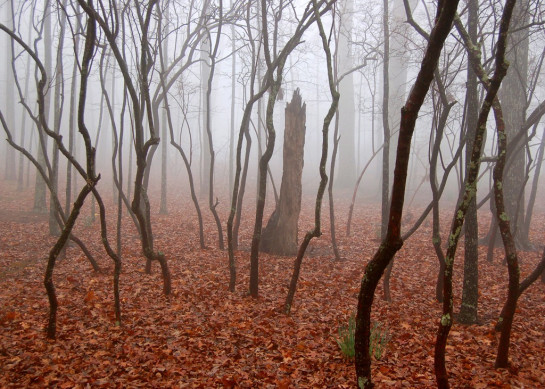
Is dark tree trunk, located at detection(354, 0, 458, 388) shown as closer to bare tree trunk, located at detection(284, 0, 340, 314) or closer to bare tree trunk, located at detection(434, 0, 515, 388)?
bare tree trunk, located at detection(434, 0, 515, 388)

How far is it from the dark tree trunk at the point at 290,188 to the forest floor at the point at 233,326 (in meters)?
0.33

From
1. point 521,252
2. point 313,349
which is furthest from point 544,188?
point 313,349

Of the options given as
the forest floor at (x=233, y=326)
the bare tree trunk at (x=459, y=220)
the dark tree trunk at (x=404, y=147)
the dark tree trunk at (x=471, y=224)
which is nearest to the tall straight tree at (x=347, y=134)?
the forest floor at (x=233, y=326)

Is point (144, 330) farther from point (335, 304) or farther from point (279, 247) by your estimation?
point (279, 247)

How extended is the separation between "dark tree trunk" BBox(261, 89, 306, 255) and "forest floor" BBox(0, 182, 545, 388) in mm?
334

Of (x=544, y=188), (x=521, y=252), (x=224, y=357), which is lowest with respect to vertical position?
(x=224, y=357)

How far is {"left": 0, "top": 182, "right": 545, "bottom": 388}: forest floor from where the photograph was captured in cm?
329

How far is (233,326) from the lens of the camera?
4242mm

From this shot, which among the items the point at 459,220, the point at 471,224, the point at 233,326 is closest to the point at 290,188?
the point at 233,326

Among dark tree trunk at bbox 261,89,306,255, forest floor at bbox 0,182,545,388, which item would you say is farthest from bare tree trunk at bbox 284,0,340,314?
dark tree trunk at bbox 261,89,306,255

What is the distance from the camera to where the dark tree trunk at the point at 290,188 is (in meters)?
6.95

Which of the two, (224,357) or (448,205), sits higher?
(448,205)

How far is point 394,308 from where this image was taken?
476 cm

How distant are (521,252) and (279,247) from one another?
15.2 feet
